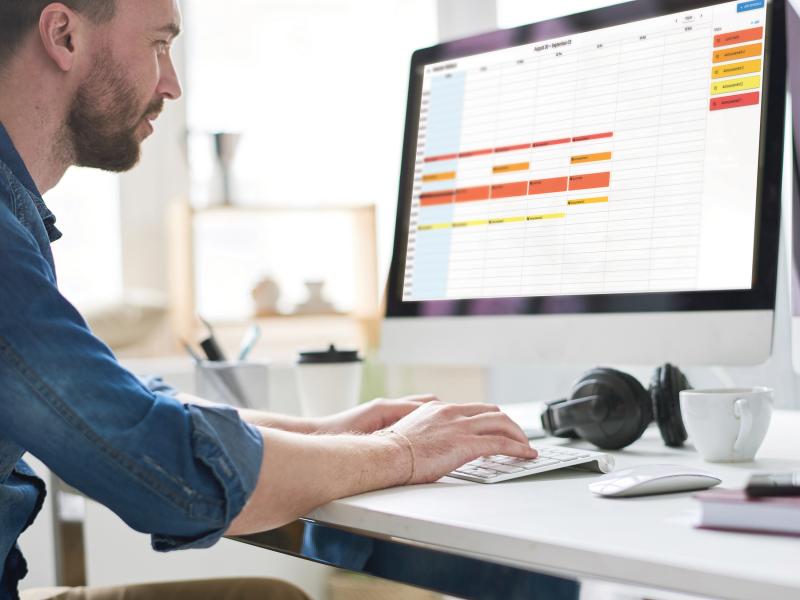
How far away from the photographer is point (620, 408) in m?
1.06

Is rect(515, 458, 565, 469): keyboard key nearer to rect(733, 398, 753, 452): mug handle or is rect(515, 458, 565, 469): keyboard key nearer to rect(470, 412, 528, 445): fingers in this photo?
rect(470, 412, 528, 445): fingers

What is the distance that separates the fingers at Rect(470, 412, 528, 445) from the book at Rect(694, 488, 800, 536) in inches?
12.1

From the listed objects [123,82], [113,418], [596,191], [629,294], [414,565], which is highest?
[123,82]

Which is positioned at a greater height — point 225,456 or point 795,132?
point 795,132

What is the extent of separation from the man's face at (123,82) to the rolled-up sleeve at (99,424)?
16.1 inches

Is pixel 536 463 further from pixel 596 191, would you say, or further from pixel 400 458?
pixel 596 191

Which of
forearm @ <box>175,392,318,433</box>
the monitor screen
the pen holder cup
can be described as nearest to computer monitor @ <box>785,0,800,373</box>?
the monitor screen

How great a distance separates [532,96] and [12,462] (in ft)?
2.57

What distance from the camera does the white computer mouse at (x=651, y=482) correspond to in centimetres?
75

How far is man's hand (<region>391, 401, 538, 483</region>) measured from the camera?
0.87 meters

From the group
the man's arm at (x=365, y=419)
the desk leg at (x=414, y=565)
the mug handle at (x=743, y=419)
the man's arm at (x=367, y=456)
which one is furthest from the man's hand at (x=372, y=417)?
the mug handle at (x=743, y=419)

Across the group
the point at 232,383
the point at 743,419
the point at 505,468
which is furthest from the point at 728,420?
the point at 232,383

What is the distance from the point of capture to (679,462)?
0.98 metres

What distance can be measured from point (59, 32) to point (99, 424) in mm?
545
